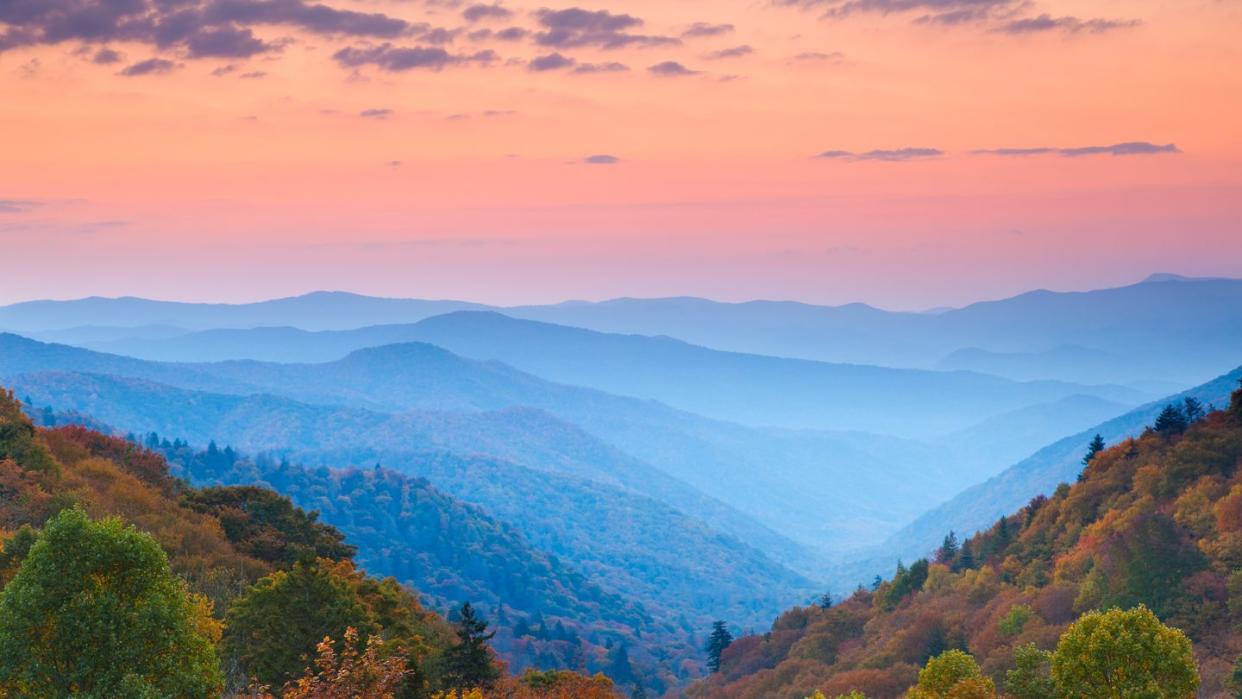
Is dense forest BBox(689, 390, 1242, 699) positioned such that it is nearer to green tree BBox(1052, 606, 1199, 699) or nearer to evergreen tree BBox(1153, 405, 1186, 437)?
green tree BBox(1052, 606, 1199, 699)

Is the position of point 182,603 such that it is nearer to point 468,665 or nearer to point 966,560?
point 468,665

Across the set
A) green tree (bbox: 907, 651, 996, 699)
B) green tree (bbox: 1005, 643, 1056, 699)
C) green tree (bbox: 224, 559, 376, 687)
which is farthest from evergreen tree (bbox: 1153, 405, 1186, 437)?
green tree (bbox: 224, 559, 376, 687)

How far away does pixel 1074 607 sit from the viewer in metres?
75.8

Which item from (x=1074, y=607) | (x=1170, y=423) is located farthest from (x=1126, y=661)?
(x=1170, y=423)

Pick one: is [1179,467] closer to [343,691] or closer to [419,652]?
[419,652]

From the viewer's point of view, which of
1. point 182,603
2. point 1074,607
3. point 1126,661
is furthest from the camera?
point 1074,607

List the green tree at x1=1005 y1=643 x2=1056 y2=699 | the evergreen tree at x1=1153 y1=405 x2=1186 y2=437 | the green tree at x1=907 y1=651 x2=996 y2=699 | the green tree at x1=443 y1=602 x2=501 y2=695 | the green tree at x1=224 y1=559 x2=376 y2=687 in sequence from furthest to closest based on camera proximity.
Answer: the evergreen tree at x1=1153 y1=405 x2=1186 y2=437 → the green tree at x1=443 y1=602 x2=501 y2=695 → the green tree at x1=224 y1=559 x2=376 y2=687 → the green tree at x1=1005 y1=643 x2=1056 y2=699 → the green tree at x1=907 y1=651 x2=996 y2=699

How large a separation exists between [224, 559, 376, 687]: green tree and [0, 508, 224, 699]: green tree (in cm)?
1372

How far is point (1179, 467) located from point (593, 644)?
124666 millimetres

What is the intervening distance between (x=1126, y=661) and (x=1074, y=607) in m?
51.2

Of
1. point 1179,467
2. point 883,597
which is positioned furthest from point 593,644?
point 1179,467

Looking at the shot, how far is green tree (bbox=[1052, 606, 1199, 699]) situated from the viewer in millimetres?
29000

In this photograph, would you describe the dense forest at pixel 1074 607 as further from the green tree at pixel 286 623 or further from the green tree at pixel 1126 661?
the green tree at pixel 286 623

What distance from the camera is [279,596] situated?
3941 centimetres
